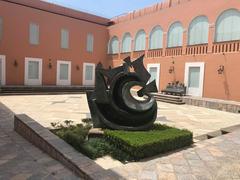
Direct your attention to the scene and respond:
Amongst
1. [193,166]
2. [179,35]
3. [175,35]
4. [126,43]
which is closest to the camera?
[193,166]

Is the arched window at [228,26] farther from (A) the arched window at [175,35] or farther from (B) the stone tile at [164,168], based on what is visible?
(B) the stone tile at [164,168]

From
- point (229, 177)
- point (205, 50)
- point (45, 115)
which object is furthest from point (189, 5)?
point (229, 177)

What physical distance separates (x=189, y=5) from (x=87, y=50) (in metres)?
10.5

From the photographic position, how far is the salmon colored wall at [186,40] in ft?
45.5

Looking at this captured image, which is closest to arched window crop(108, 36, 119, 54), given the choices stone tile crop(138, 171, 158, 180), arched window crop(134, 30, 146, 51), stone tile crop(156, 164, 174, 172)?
arched window crop(134, 30, 146, 51)

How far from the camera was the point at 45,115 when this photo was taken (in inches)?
363

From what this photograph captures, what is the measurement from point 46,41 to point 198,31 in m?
12.5

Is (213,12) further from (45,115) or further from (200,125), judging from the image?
(45,115)

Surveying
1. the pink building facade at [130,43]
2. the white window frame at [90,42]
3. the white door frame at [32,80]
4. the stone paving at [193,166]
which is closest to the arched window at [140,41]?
the pink building facade at [130,43]

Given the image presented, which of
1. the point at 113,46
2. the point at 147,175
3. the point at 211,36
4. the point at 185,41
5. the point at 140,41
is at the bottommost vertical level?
the point at 147,175

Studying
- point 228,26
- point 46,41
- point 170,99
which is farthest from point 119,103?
point 46,41

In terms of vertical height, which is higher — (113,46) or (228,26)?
(228,26)

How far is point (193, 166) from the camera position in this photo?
4.16 meters

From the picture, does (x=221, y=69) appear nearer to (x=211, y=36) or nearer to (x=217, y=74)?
(x=217, y=74)
